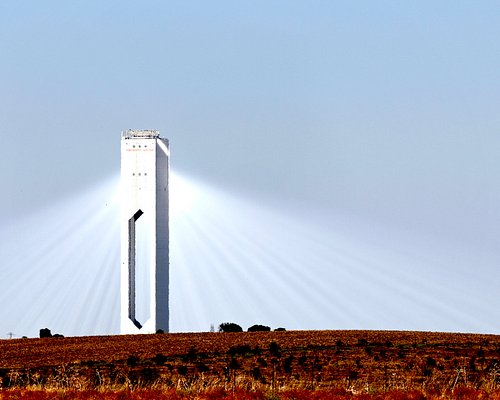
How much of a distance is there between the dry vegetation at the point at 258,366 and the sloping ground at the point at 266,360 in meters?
0.08

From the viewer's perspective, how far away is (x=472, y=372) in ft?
186

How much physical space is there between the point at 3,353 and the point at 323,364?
1195 inches

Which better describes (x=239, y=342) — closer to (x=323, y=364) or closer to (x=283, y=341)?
(x=283, y=341)

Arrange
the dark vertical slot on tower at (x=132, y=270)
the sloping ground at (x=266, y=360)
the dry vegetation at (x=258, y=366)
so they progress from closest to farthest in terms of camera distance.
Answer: the dry vegetation at (x=258, y=366)
the sloping ground at (x=266, y=360)
the dark vertical slot on tower at (x=132, y=270)

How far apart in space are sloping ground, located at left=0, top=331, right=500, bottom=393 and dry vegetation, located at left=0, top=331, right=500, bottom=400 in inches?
3.0

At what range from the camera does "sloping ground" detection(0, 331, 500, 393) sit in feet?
164

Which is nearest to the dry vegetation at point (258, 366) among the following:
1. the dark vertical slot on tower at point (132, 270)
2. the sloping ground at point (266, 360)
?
the sloping ground at point (266, 360)

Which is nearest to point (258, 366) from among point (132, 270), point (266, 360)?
point (266, 360)

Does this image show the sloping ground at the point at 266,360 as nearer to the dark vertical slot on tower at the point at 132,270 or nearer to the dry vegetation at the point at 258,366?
the dry vegetation at the point at 258,366

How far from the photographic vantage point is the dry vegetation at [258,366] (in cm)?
3488

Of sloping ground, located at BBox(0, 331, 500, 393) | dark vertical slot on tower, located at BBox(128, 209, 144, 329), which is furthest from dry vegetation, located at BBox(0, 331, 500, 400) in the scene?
dark vertical slot on tower, located at BBox(128, 209, 144, 329)

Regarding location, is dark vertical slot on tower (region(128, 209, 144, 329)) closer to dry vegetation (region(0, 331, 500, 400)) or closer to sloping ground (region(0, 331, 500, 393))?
dry vegetation (region(0, 331, 500, 400))

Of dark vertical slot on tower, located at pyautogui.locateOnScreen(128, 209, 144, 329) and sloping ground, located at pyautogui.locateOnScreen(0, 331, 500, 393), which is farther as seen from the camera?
dark vertical slot on tower, located at pyautogui.locateOnScreen(128, 209, 144, 329)

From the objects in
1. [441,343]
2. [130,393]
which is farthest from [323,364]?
[130,393]
